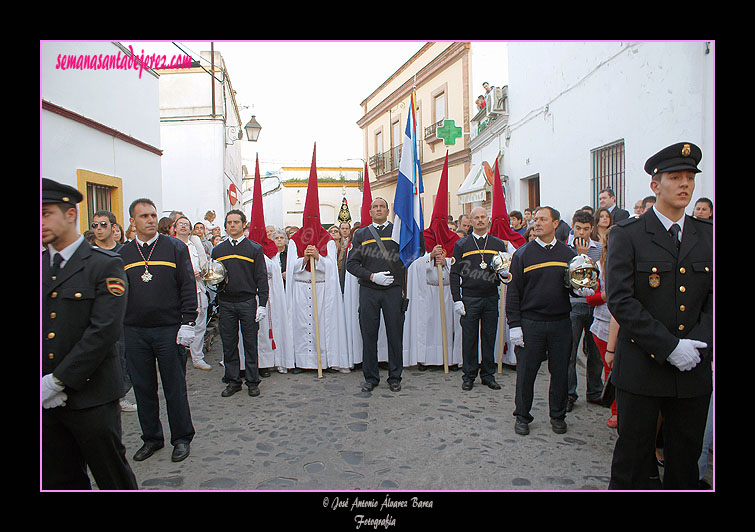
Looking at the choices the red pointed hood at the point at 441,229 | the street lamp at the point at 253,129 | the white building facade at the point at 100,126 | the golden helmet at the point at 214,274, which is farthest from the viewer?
the street lamp at the point at 253,129

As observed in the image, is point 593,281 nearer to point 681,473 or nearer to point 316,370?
point 681,473

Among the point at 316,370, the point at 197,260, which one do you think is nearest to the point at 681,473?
→ the point at 316,370

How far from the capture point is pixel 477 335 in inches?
236

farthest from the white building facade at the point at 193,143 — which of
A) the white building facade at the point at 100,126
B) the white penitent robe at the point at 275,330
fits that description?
the white penitent robe at the point at 275,330

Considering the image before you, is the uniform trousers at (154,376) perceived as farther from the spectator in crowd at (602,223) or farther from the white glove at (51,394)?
the spectator in crowd at (602,223)

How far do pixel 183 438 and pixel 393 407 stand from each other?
2123mm

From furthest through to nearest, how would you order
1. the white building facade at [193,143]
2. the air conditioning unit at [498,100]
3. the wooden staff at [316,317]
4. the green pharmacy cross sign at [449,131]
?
the green pharmacy cross sign at [449,131] → the white building facade at [193,143] → the air conditioning unit at [498,100] → the wooden staff at [316,317]

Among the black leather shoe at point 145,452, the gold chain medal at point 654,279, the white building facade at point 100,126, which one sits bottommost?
the black leather shoe at point 145,452

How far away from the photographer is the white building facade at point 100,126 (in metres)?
7.12

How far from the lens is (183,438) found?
4.29 m

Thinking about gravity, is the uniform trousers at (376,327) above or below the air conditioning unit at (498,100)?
below

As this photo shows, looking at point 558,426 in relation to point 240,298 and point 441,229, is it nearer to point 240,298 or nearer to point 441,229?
point 441,229

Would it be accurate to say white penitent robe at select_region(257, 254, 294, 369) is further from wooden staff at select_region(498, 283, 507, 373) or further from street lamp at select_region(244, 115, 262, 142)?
street lamp at select_region(244, 115, 262, 142)

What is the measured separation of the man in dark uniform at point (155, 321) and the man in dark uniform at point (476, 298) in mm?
3067
